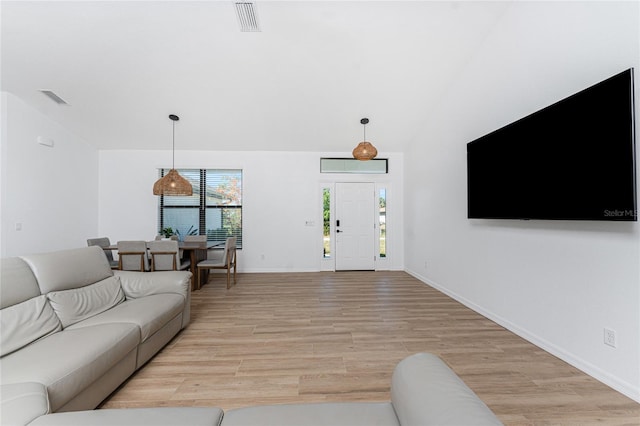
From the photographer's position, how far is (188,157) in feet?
19.3

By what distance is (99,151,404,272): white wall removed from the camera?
5.84m

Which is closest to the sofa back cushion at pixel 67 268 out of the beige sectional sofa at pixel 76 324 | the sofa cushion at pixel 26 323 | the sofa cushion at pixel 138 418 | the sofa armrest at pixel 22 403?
the beige sectional sofa at pixel 76 324

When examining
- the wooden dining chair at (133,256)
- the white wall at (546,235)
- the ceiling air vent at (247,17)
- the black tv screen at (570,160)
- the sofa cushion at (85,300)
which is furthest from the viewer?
the wooden dining chair at (133,256)

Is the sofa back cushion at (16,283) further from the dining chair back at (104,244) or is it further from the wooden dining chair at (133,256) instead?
the dining chair back at (104,244)

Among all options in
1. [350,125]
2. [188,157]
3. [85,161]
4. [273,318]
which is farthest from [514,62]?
[85,161]

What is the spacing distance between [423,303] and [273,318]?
2076mm

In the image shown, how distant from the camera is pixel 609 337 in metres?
1.93

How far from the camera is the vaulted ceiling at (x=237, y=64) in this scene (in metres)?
2.98

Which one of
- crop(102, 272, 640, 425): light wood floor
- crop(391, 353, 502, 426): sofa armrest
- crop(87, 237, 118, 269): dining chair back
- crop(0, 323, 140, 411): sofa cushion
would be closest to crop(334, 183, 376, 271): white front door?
crop(102, 272, 640, 425): light wood floor

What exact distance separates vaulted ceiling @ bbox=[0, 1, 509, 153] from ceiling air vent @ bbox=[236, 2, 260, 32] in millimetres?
98

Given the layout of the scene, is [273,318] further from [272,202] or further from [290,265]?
[272,202]

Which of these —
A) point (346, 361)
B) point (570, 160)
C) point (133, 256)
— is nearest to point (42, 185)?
point (133, 256)

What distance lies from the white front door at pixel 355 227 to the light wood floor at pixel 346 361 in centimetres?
216

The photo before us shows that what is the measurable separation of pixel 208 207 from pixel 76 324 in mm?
4139
